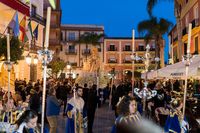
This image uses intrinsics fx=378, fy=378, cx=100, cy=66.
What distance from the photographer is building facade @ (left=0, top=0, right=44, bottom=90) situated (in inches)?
993

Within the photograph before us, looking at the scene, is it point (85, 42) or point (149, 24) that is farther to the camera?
point (85, 42)

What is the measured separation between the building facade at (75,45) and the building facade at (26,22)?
38911 millimetres

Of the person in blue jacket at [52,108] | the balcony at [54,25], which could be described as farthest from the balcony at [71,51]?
the person in blue jacket at [52,108]

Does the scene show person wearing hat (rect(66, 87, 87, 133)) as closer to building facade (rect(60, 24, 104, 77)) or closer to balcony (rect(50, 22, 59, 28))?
balcony (rect(50, 22, 59, 28))

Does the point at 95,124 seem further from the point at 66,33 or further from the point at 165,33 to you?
the point at 66,33

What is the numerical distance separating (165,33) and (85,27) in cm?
4062

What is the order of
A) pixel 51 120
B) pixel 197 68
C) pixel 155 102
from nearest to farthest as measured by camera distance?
pixel 197 68
pixel 51 120
pixel 155 102

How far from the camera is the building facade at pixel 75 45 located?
79438 mm

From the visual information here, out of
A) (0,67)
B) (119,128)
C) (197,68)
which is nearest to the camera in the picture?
(119,128)

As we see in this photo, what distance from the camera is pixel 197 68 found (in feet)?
30.2

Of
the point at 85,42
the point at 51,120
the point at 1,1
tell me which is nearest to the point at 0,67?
the point at 1,1

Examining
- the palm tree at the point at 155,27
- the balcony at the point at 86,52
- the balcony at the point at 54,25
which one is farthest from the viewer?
the balcony at the point at 86,52

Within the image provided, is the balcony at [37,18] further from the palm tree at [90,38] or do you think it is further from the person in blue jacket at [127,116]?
the palm tree at [90,38]

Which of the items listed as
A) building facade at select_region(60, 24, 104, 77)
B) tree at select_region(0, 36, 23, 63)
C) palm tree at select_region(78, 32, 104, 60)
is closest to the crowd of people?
tree at select_region(0, 36, 23, 63)
